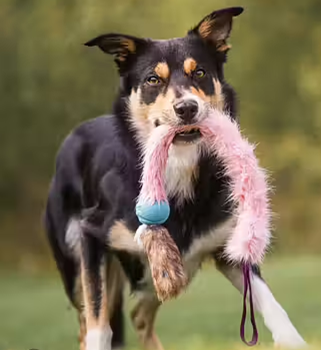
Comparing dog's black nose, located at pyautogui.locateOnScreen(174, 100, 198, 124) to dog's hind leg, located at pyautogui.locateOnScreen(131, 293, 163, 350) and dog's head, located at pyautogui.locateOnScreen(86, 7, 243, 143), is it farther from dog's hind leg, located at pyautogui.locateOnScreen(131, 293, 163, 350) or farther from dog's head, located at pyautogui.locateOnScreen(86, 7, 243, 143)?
dog's hind leg, located at pyautogui.locateOnScreen(131, 293, 163, 350)

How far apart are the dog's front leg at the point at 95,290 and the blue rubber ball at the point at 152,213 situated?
700mm

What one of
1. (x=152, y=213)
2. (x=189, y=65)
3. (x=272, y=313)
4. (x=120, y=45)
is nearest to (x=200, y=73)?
(x=189, y=65)

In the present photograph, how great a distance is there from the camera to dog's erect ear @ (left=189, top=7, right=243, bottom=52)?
3.78 m

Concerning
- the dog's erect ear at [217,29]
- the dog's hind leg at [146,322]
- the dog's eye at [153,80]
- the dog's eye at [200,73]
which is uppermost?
the dog's erect ear at [217,29]

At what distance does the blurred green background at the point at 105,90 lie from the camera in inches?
500

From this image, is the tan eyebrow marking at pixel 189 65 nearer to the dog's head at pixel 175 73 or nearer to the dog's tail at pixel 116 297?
the dog's head at pixel 175 73

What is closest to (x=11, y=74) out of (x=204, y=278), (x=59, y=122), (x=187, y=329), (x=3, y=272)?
(x=59, y=122)

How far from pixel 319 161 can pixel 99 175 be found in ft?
31.8

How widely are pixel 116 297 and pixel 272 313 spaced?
48.6 inches

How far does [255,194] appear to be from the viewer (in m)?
3.39

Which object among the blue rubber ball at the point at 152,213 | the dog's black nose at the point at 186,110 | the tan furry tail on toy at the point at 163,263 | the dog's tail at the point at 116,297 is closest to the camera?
the tan furry tail on toy at the point at 163,263

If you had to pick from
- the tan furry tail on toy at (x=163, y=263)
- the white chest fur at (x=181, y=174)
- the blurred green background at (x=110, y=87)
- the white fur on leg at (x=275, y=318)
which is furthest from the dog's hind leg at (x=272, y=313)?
the blurred green background at (x=110, y=87)

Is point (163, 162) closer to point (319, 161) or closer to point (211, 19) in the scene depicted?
point (211, 19)

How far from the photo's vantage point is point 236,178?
3.45 m
